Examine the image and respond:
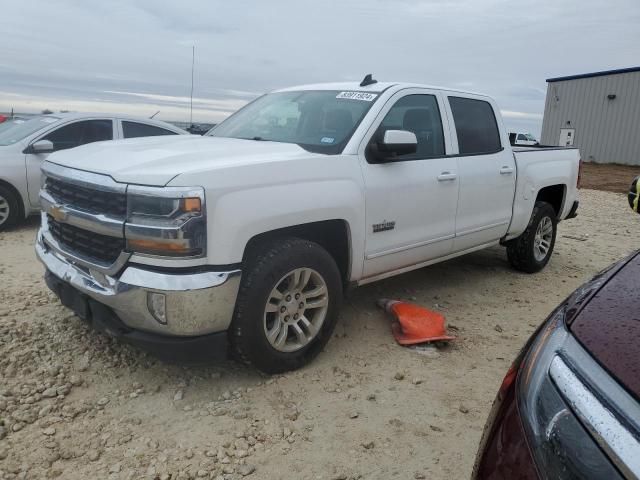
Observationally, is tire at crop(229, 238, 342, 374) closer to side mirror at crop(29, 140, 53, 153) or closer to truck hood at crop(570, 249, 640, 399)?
truck hood at crop(570, 249, 640, 399)

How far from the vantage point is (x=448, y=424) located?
3.09m

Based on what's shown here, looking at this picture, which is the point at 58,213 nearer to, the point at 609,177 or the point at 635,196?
the point at 635,196

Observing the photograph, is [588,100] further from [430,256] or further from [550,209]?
[430,256]

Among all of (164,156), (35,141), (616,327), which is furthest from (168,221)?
(35,141)

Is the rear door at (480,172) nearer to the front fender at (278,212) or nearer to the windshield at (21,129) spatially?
the front fender at (278,212)

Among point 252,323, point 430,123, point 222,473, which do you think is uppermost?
point 430,123

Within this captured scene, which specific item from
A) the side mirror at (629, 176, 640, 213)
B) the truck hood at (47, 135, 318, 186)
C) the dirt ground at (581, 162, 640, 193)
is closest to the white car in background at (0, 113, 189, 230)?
the truck hood at (47, 135, 318, 186)

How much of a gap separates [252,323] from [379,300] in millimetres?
1861

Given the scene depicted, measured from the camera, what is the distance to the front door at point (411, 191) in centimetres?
388

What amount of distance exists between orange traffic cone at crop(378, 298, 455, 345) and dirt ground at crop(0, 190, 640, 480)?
93 millimetres

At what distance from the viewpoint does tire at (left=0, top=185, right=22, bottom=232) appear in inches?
276

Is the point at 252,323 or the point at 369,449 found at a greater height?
the point at 252,323

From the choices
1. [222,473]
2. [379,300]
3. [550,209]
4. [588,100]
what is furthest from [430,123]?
[588,100]

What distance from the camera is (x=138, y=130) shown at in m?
8.00
